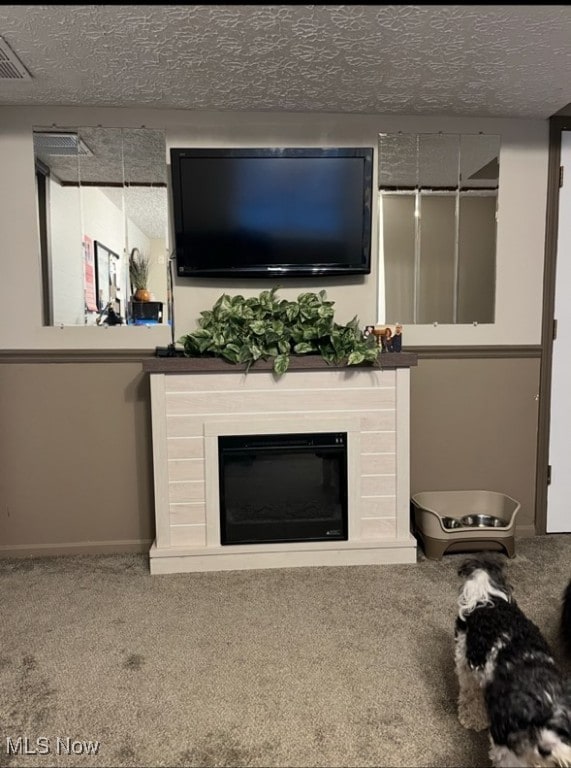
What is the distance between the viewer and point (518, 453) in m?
3.12

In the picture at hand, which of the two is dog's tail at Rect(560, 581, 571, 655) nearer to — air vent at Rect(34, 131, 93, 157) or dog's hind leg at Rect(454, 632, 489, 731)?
dog's hind leg at Rect(454, 632, 489, 731)

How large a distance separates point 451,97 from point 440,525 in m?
2.13

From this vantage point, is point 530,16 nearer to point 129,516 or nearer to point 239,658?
point 239,658

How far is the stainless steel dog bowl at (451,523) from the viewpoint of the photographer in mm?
2940

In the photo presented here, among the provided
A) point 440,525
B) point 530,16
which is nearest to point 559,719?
point 440,525

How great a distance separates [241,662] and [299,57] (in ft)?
7.75

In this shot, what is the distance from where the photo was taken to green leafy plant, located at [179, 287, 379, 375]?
103 inches

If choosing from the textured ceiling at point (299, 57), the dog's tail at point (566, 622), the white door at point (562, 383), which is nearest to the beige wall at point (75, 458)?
the textured ceiling at point (299, 57)

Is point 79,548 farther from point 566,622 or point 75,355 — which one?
point 566,622

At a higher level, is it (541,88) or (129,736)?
(541,88)

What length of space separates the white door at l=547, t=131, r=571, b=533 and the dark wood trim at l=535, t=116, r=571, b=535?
27mm

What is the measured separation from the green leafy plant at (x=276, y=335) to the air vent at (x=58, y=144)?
3.61 ft

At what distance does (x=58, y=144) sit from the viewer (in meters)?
2.80

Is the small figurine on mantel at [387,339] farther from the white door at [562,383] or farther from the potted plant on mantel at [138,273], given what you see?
the potted plant on mantel at [138,273]
